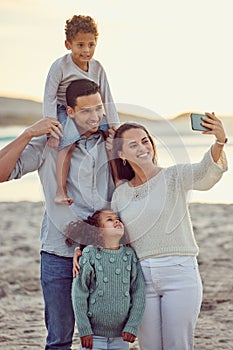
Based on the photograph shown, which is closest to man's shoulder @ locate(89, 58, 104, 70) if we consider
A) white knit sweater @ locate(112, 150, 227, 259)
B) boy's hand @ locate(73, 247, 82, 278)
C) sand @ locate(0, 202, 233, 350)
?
white knit sweater @ locate(112, 150, 227, 259)

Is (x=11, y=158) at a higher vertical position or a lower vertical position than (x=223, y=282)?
higher

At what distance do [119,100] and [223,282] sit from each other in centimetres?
401

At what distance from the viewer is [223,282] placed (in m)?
7.22

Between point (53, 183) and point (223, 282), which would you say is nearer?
point (53, 183)

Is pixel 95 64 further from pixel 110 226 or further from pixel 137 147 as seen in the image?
pixel 110 226

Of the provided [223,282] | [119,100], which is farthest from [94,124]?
[223,282]

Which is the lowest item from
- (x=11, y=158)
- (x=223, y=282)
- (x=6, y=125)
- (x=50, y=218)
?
(x=223, y=282)

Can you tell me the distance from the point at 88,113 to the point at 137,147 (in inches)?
7.7

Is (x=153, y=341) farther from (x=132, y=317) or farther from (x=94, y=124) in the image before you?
(x=94, y=124)

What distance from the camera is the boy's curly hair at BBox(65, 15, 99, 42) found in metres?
3.54

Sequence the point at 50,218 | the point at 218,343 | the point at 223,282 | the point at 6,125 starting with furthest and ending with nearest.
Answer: the point at 6,125 → the point at 223,282 → the point at 218,343 → the point at 50,218

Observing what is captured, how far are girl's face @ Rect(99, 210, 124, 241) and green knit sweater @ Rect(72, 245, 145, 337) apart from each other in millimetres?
50

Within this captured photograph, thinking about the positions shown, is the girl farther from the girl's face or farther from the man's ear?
the man's ear

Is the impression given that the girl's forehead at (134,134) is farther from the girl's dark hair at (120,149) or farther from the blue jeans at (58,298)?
the blue jeans at (58,298)
